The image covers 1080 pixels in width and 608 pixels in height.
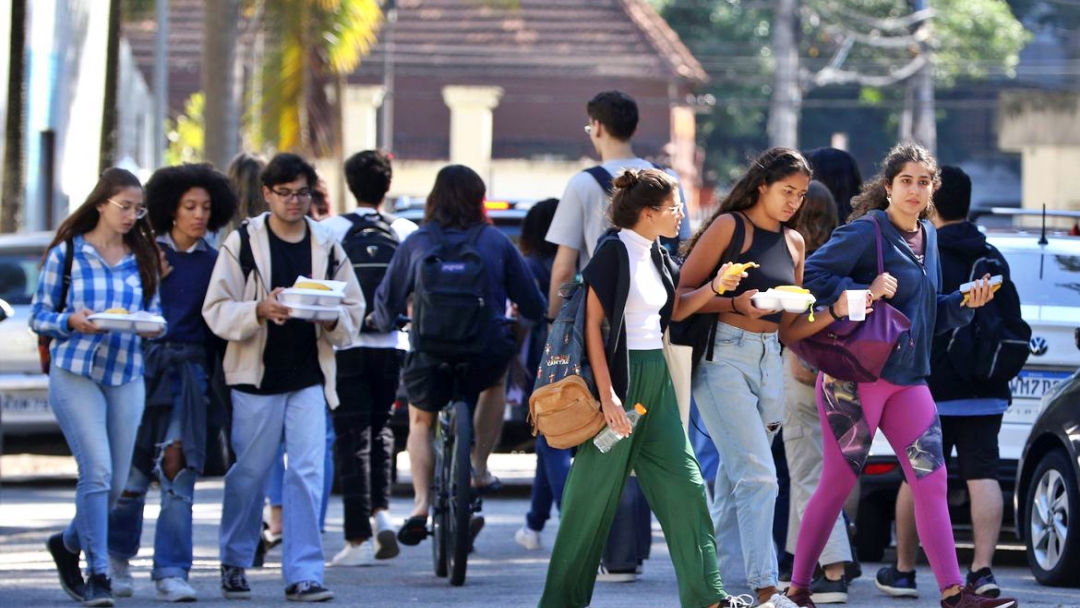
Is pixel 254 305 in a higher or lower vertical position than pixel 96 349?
higher

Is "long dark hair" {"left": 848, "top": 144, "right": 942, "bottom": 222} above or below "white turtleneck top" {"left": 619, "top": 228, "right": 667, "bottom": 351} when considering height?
above

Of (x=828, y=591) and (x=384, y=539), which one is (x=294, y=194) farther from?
(x=828, y=591)

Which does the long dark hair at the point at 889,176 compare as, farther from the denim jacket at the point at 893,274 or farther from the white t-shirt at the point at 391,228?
the white t-shirt at the point at 391,228

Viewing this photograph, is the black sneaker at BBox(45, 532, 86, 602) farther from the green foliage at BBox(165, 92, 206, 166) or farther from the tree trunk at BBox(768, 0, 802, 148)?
the tree trunk at BBox(768, 0, 802, 148)

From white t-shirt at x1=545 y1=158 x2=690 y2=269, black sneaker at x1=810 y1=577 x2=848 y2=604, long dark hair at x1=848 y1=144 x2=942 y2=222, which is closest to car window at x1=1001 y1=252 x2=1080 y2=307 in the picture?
long dark hair at x1=848 y1=144 x2=942 y2=222

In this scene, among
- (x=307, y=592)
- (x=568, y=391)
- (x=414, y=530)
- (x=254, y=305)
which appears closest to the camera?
(x=568, y=391)

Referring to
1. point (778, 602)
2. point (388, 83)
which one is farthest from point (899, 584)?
point (388, 83)

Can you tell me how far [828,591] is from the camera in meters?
8.70

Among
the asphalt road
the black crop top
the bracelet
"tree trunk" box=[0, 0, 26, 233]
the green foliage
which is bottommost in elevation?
the asphalt road

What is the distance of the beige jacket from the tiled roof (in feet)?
129

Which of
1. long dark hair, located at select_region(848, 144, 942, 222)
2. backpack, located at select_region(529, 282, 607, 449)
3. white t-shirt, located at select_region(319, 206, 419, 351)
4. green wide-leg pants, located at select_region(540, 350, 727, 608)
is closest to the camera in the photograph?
backpack, located at select_region(529, 282, 607, 449)

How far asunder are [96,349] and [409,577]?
211 cm

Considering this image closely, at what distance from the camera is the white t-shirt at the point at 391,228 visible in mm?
10281

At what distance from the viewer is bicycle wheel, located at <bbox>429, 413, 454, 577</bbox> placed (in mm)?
9633
